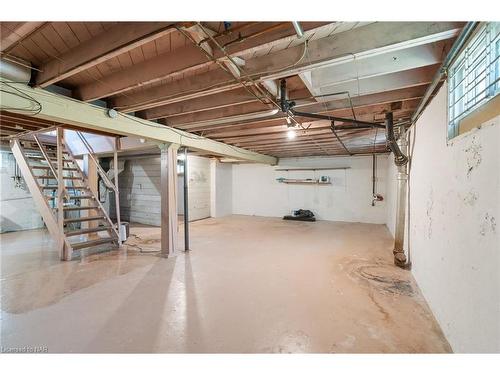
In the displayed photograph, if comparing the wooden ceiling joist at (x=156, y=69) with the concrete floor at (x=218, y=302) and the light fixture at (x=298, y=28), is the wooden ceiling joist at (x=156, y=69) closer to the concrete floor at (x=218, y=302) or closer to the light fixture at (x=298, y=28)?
the light fixture at (x=298, y=28)

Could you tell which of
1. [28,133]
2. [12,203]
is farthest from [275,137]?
[12,203]

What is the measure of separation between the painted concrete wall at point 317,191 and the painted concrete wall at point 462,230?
441 centimetres

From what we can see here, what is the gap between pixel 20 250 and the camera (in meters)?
4.04

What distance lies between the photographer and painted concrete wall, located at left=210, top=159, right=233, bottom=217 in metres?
7.72

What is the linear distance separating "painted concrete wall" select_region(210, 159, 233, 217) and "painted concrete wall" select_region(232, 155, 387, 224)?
0.22 meters

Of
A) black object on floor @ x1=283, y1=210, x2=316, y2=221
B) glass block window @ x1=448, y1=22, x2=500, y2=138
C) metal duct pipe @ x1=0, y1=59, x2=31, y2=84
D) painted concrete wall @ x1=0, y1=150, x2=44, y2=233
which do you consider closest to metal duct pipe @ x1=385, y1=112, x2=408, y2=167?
glass block window @ x1=448, y1=22, x2=500, y2=138

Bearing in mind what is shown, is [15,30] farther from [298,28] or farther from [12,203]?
[12,203]

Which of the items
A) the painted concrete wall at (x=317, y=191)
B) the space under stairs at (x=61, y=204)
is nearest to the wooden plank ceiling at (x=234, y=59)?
the space under stairs at (x=61, y=204)

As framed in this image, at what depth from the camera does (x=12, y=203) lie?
5832 mm

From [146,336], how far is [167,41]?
2.17m

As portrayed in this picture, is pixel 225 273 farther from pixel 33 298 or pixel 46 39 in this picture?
pixel 46 39

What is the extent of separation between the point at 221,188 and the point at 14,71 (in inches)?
245

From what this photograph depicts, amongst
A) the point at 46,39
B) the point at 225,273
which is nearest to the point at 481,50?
the point at 46,39

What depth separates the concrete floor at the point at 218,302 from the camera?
1.67m
